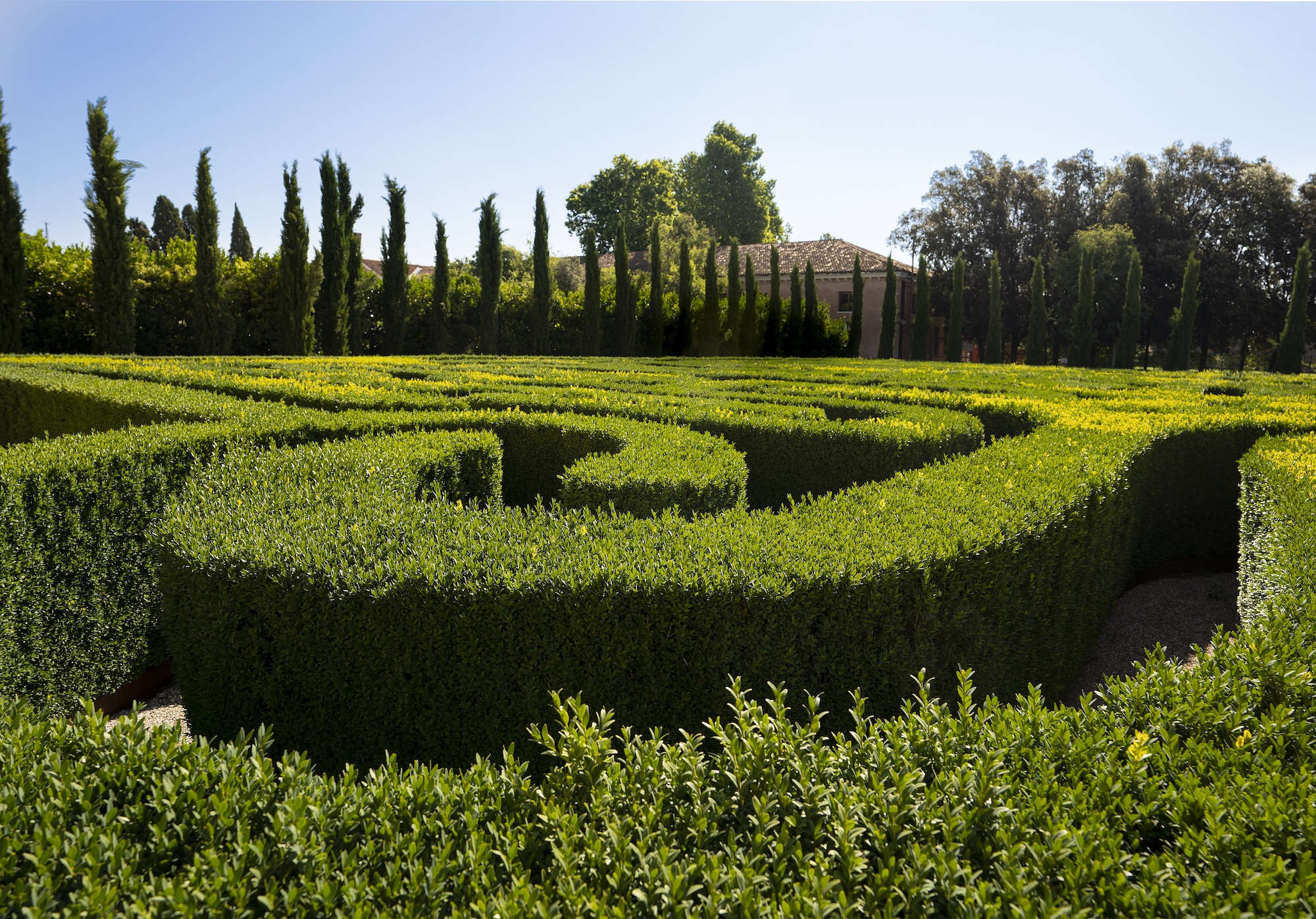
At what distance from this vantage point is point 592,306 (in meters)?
33.3

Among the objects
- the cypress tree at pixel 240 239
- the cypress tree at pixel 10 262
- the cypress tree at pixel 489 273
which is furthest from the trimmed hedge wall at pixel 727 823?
the cypress tree at pixel 240 239

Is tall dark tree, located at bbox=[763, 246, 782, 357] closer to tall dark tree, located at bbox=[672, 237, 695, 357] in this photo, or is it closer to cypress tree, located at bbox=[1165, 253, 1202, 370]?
tall dark tree, located at bbox=[672, 237, 695, 357]

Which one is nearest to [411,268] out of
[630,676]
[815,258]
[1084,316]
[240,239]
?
[240,239]

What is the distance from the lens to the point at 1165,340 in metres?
44.8

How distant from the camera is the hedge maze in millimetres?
1792

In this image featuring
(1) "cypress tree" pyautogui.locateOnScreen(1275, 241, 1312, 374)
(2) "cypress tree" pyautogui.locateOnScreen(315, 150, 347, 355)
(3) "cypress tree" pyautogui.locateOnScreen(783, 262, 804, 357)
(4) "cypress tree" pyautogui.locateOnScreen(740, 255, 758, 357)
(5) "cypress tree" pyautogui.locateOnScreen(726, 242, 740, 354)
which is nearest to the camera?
(2) "cypress tree" pyautogui.locateOnScreen(315, 150, 347, 355)

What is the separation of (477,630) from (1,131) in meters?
25.7

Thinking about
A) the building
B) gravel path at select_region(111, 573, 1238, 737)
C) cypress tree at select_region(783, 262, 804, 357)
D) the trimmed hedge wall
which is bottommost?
gravel path at select_region(111, 573, 1238, 737)

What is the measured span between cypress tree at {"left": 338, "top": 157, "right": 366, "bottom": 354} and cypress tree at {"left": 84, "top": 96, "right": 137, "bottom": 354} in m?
7.41

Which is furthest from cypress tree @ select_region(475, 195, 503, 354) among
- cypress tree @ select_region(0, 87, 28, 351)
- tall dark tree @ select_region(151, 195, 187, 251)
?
tall dark tree @ select_region(151, 195, 187, 251)

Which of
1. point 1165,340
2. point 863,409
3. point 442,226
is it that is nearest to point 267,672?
point 863,409

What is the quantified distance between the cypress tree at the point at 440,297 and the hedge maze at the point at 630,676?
2270cm

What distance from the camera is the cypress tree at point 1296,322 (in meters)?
30.3

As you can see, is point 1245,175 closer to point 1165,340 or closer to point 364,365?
point 1165,340
